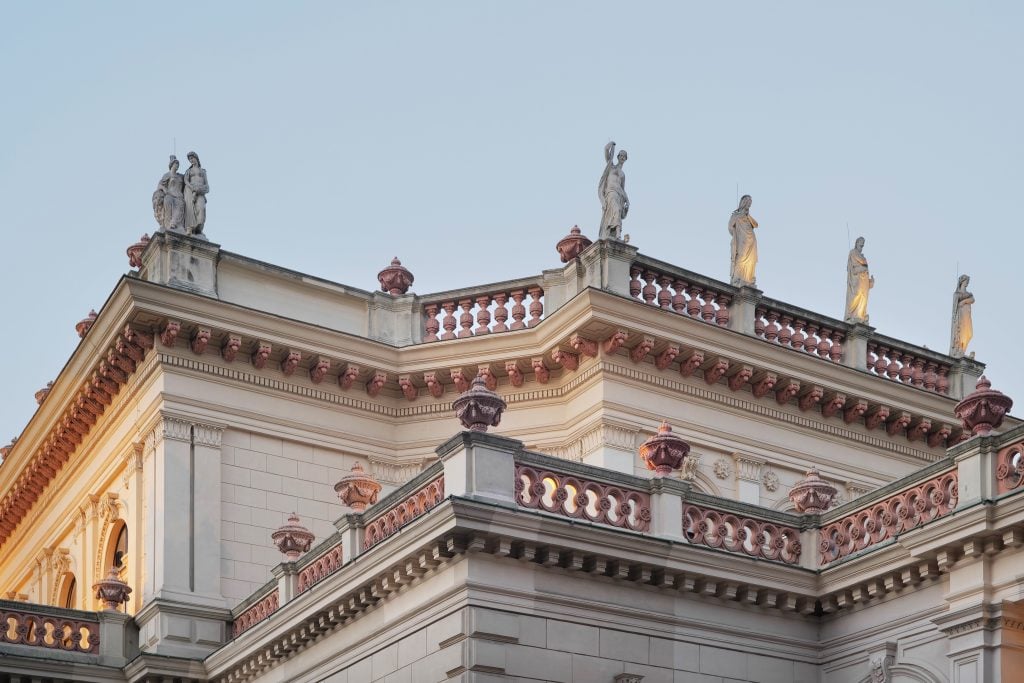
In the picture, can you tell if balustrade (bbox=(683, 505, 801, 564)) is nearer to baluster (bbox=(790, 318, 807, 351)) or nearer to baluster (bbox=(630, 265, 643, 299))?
baluster (bbox=(630, 265, 643, 299))

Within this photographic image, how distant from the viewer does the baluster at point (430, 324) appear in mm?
29047

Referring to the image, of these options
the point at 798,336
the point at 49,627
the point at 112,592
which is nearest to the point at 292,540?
the point at 112,592

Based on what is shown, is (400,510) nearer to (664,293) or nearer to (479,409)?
(479,409)

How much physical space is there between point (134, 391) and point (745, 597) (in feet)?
37.3

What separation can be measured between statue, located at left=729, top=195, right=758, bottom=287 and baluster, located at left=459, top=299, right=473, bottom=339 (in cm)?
426

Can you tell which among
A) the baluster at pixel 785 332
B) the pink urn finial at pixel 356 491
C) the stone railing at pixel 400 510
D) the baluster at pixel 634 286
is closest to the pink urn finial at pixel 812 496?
the stone railing at pixel 400 510

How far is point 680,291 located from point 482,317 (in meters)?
3.16

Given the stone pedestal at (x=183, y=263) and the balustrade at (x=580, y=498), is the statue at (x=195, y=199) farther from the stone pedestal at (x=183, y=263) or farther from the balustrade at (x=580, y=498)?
the balustrade at (x=580, y=498)

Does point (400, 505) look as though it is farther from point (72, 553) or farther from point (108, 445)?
point (72, 553)

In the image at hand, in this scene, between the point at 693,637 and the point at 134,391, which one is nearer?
the point at 693,637

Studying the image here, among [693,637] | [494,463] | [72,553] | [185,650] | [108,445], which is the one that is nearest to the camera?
[494,463]

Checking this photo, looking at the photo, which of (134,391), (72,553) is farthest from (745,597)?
(72,553)

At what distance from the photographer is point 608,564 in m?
19.8

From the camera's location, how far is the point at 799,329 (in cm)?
2923
